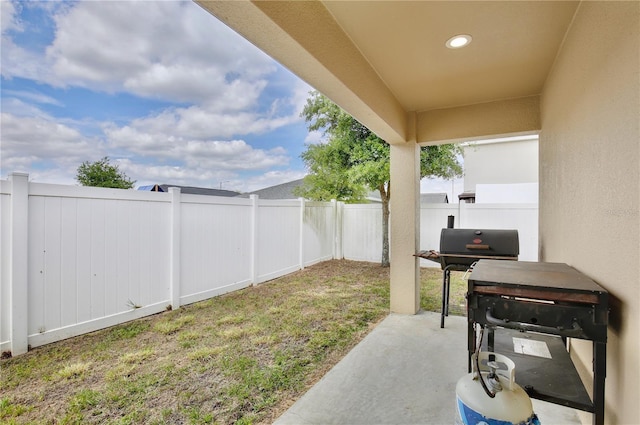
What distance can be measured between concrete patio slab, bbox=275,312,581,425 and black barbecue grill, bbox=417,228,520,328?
26.4 inches

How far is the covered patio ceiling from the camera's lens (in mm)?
1653

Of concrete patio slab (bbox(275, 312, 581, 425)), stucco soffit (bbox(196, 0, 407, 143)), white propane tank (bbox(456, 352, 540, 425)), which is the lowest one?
concrete patio slab (bbox(275, 312, 581, 425))

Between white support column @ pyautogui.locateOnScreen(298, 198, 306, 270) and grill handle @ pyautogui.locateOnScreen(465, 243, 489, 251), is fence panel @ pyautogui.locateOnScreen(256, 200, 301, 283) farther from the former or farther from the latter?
grill handle @ pyautogui.locateOnScreen(465, 243, 489, 251)

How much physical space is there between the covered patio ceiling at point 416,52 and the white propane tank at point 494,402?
6.38 feet

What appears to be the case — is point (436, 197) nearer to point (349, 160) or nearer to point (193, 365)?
point (349, 160)

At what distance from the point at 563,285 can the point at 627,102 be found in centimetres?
82

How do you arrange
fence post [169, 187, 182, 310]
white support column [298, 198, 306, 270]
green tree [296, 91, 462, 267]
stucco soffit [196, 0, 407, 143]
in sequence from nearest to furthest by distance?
1. stucco soffit [196, 0, 407, 143]
2. fence post [169, 187, 182, 310]
3. green tree [296, 91, 462, 267]
4. white support column [298, 198, 306, 270]

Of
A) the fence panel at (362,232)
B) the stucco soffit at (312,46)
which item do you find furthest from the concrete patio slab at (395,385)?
the fence panel at (362,232)

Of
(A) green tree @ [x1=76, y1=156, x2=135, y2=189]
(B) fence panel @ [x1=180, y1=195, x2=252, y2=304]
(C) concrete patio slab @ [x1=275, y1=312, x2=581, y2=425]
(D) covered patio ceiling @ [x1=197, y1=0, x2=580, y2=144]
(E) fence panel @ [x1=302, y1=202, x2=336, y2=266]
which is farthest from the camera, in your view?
(A) green tree @ [x1=76, y1=156, x2=135, y2=189]

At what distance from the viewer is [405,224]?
388cm

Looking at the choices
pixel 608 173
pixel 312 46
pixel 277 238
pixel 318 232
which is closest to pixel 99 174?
pixel 277 238

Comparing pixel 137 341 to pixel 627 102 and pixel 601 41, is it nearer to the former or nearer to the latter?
pixel 627 102

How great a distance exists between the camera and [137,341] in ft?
10.4

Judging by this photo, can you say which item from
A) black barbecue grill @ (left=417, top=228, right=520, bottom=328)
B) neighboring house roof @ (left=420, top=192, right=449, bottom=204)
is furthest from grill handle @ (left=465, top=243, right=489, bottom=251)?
neighboring house roof @ (left=420, top=192, right=449, bottom=204)
